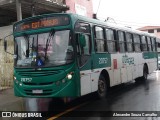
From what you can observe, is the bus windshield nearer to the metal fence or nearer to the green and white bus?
the green and white bus

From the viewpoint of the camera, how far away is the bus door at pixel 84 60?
863cm

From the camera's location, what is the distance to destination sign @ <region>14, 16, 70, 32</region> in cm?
866

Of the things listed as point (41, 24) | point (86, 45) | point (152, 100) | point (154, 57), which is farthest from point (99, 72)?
point (154, 57)

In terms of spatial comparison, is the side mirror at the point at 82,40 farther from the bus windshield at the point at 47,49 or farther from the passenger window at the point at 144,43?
the passenger window at the point at 144,43

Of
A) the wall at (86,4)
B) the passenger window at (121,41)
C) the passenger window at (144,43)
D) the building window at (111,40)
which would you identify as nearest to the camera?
the building window at (111,40)

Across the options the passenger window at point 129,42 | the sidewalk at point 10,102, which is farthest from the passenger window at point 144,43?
the sidewalk at point 10,102

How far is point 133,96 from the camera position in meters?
10.5

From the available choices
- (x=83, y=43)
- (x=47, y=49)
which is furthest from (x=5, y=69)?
(x=83, y=43)

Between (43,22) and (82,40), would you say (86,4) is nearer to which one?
(43,22)

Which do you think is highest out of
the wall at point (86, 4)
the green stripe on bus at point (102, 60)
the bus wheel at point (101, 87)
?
the wall at point (86, 4)

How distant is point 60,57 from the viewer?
8.40m

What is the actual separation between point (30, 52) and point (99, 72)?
2604mm

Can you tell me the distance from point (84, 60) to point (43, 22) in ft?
5.71

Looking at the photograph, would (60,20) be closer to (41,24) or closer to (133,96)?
(41,24)
